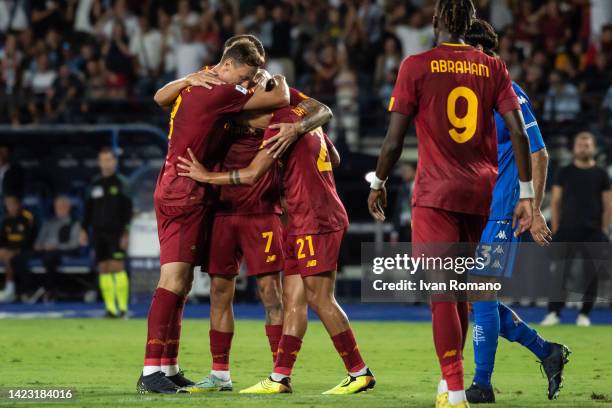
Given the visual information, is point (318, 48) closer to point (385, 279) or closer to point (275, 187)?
point (385, 279)

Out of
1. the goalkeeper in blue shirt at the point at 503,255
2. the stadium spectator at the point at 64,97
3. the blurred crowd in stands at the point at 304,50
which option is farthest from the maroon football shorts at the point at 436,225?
the stadium spectator at the point at 64,97

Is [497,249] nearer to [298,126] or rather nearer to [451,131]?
[451,131]

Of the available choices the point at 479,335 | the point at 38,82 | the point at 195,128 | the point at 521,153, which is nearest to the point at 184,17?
the point at 38,82

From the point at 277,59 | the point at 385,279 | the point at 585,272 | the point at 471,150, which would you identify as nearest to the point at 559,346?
the point at 471,150

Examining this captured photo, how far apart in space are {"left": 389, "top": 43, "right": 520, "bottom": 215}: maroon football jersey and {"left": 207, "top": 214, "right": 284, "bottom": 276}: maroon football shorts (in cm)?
176

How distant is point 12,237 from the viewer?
19688mm

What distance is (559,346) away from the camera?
8.34m

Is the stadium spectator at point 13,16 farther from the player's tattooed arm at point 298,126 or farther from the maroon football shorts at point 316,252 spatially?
the maroon football shorts at point 316,252

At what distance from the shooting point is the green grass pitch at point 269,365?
310 inches

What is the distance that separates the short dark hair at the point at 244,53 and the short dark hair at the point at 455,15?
1.58m

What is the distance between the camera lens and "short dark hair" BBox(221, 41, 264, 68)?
829 centimetres

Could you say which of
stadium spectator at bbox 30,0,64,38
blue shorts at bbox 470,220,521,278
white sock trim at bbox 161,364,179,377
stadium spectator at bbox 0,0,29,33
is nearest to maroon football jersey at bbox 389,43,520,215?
blue shorts at bbox 470,220,521,278

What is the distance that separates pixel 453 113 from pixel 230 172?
72.4 inches

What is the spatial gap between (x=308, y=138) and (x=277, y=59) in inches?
492
